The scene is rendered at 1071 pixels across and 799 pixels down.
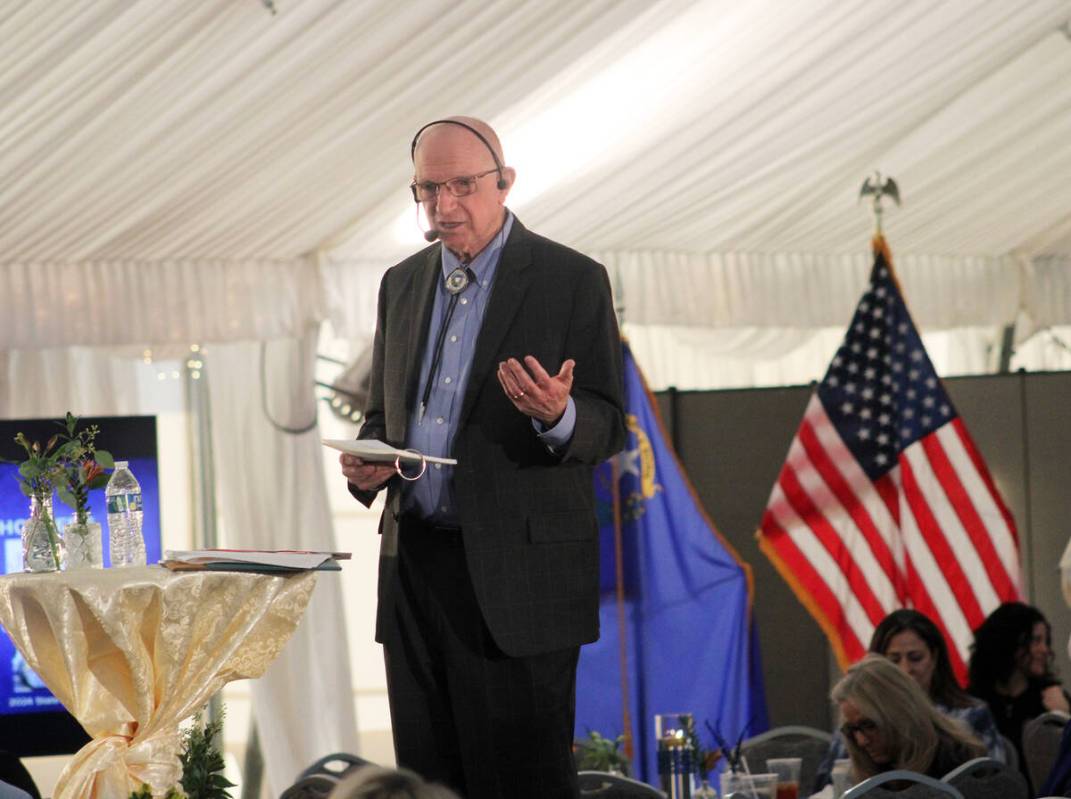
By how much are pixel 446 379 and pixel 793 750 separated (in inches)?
139

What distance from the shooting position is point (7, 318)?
20.9 ft

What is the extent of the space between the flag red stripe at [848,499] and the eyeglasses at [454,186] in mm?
4595

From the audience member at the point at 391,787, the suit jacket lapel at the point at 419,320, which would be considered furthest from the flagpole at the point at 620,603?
the audience member at the point at 391,787

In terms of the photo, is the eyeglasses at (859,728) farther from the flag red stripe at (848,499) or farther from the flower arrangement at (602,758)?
the flag red stripe at (848,499)

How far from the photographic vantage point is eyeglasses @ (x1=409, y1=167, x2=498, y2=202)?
237 centimetres

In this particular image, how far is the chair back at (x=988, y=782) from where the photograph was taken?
445cm

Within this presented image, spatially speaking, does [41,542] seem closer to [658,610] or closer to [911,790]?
[911,790]

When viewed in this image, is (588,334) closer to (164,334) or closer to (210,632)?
(210,632)

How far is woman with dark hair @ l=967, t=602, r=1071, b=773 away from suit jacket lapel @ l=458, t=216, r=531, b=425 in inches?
169

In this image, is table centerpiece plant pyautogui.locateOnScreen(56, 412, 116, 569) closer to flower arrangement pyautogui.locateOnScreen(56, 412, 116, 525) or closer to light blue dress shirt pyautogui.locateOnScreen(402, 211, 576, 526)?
flower arrangement pyautogui.locateOnScreen(56, 412, 116, 525)

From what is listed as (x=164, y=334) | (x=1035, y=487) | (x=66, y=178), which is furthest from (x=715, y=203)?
(x=66, y=178)

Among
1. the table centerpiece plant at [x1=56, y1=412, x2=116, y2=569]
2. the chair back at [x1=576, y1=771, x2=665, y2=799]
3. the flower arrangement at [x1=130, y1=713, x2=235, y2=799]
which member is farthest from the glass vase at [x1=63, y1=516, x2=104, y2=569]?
the chair back at [x1=576, y1=771, x2=665, y2=799]

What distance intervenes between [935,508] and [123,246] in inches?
124

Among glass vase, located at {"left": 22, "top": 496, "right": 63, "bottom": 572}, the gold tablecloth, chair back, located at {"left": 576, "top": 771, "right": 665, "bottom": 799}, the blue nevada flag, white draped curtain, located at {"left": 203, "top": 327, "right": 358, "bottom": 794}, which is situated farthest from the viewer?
white draped curtain, located at {"left": 203, "top": 327, "right": 358, "bottom": 794}
